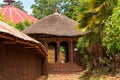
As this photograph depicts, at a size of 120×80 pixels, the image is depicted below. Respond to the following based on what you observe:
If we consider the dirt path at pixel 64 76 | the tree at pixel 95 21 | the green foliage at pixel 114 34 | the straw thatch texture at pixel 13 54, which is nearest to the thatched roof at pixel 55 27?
the dirt path at pixel 64 76

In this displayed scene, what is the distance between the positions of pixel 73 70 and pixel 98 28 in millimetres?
5187

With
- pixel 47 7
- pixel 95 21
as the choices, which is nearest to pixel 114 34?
pixel 95 21

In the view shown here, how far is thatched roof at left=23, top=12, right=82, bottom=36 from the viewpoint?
2127 centimetres

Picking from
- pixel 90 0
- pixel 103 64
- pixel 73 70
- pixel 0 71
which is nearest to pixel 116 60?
pixel 103 64

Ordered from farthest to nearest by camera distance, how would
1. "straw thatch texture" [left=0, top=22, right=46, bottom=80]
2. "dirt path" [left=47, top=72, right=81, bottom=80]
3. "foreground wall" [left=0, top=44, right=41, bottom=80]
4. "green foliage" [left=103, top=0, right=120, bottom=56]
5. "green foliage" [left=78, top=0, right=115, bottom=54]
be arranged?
"dirt path" [left=47, top=72, right=81, bottom=80], "green foliage" [left=78, top=0, right=115, bottom=54], "green foliage" [left=103, top=0, right=120, bottom=56], "foreground wall" [left=0, top=44, right=41, bottom=80], "straw thatch texture" [left=0, top=22, right=46, bottom=80]

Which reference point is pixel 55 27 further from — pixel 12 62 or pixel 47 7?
pixel 47 7

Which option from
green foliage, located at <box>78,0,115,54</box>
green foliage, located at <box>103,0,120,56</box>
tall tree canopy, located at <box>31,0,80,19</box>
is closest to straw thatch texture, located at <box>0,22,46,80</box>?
green foliage, located at <box>103,0,120,56</box>

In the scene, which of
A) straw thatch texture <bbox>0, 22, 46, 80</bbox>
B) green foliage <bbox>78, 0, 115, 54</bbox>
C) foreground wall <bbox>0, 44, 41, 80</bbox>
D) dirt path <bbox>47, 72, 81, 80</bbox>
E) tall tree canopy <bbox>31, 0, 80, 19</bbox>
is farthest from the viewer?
tall tree canopy <bbox>31, 0, 80, 19</bbox>

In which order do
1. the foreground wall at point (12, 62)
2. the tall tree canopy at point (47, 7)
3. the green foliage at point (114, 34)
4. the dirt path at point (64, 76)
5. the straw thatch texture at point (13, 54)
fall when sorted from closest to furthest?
1. the straw thatch texture at point (13, 54)
2. the foreground wall at point (12, 62)
3. the green foliage at point (114, 34)
4. the dirt path at point (64, 76)
5. the tall tree canopy at point (47, 7)

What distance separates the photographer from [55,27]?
22.0 m

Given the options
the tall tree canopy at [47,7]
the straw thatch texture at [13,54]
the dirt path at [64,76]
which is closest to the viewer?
the straw thatch texture at [13,54]

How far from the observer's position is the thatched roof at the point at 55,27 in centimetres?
2127

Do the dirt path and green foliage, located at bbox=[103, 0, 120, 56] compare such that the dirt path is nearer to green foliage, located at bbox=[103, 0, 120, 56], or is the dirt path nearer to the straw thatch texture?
the straw thatch texture

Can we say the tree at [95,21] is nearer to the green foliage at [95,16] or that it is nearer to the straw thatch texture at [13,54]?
the green foliage at [95,16]
